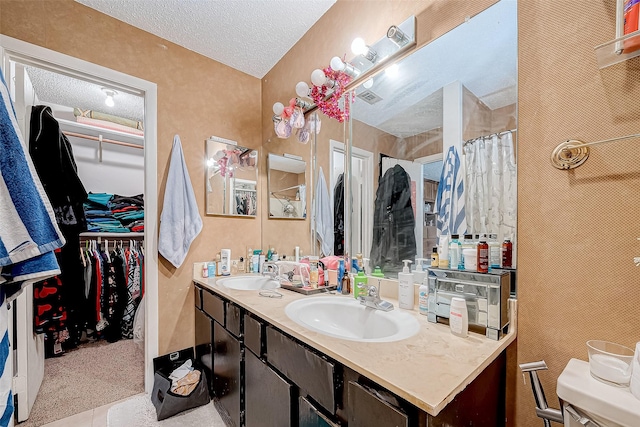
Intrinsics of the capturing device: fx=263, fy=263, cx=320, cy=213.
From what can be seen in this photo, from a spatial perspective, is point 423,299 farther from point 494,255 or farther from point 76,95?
point 76,95

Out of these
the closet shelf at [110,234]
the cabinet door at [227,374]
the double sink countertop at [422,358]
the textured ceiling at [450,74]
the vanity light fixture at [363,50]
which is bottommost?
the cabinet door at [227,374]

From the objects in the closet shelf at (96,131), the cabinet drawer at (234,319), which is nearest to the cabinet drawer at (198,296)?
the cabinet drawer at (234,319)

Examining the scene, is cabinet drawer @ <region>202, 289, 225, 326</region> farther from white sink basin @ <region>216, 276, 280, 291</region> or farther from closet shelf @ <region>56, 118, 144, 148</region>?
closet shelf @ <region>56, 118, 144, 148</region>

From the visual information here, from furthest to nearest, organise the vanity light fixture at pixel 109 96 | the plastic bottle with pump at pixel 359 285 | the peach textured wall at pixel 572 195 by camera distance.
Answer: the vanity light fixture at pixel 109 96 < the plastic bottle with pump at pixel 359 285 < the peach textured wall at pixel 572 195

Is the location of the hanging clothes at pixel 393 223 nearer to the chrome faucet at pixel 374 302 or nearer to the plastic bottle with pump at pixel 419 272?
the plastic bottle with pump at pixel 419 272

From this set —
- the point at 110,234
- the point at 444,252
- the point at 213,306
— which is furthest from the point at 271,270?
the point at 110,234

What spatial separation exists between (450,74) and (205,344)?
2.13m

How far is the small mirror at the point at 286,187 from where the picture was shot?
78.0 inches

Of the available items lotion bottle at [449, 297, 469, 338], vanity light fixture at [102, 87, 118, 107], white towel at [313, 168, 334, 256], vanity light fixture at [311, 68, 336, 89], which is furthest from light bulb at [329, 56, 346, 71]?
vanity light fixture at [102, 87, 118, 107]

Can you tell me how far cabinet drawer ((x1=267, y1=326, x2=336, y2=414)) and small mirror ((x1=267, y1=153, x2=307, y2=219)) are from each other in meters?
1.00

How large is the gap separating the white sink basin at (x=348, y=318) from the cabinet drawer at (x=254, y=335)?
0.50ft

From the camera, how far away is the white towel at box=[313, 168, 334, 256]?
1.72 m

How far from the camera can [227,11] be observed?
171 centimetres

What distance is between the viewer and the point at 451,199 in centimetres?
114
